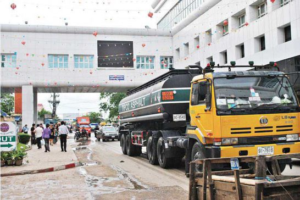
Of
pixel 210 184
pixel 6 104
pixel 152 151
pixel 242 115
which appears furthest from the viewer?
pixel 6 104

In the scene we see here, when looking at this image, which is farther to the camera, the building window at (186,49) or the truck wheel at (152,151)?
the building window at (186,49)

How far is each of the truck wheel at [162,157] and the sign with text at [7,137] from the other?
18.1 feet

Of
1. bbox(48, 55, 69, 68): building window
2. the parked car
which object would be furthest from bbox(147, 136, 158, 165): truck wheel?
bbox(48, 55, 69, 68): building window

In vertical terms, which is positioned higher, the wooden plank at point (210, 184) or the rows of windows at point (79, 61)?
the rows of windows at point (79, 61)

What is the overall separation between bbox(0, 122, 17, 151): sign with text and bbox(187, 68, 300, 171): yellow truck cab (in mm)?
8224

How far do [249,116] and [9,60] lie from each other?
119ft

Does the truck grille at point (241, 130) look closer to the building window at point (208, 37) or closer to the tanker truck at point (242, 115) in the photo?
the tanker truck at point (242, 115)

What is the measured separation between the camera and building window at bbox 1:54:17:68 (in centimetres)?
3984

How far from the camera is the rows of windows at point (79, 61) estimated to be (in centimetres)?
3997

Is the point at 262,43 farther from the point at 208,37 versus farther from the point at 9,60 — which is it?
the point at 9,60

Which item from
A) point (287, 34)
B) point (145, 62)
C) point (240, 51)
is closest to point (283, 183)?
point (287, 34)

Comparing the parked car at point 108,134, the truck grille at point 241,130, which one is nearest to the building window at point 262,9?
the truck grille at point 241,130

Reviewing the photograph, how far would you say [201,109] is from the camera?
928 centimetres

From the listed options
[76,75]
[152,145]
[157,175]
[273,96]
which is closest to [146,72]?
[76,75]
